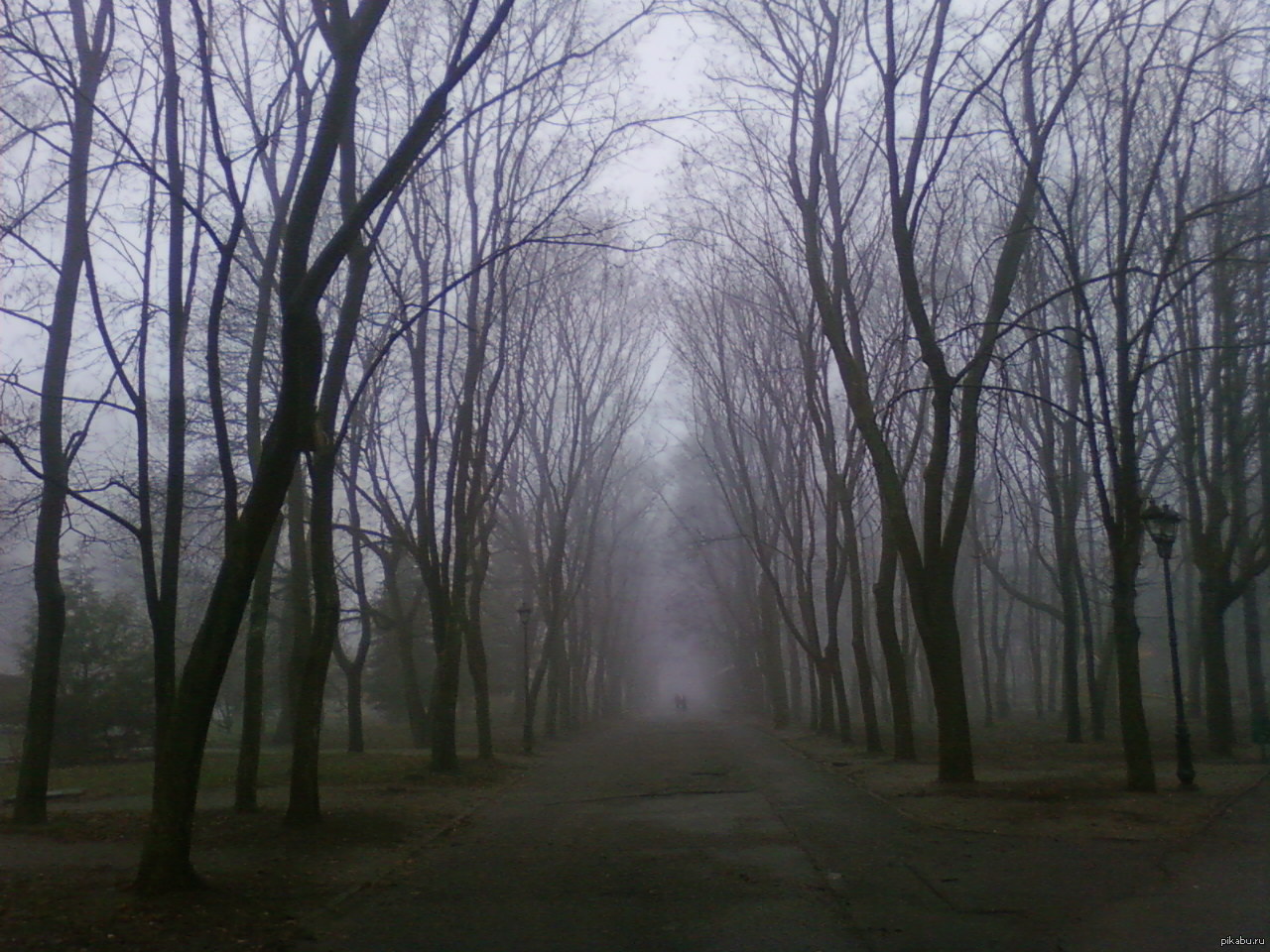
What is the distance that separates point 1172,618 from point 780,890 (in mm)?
7892

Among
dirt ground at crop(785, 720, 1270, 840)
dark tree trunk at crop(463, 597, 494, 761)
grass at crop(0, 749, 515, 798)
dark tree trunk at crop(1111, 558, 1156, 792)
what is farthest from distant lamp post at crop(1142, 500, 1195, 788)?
dark tree trunk at crop(463, 597, 494, 761)

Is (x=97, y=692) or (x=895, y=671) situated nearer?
(x=895, y=671)

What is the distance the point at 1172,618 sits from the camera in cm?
1410

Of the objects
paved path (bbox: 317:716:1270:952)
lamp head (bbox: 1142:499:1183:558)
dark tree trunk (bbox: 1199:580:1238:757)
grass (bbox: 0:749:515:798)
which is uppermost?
lamp head (bbox: 1142:499:1183:558)

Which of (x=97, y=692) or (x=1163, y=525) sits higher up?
(x=1163, y=525)

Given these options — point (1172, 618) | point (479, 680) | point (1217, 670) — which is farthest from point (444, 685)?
point (1217, 670)

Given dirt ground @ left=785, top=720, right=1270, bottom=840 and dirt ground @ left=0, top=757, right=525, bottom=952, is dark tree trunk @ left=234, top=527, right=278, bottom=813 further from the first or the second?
dirt ground @ left=785, top=720, right=1270, bottom=840

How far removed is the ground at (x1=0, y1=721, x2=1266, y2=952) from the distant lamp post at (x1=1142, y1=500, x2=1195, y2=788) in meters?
0.48

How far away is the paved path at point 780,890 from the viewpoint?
7.31 meters

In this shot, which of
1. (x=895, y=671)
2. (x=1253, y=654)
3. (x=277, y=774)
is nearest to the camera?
(x=895, y=671)

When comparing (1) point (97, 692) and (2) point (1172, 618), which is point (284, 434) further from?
(1) point (97, 692)

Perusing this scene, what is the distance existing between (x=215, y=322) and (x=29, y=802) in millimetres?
7414

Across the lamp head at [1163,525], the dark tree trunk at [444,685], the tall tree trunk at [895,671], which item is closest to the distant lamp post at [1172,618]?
the lamp head at [1163,525]

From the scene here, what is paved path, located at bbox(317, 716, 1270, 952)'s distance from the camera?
24.0 ft
